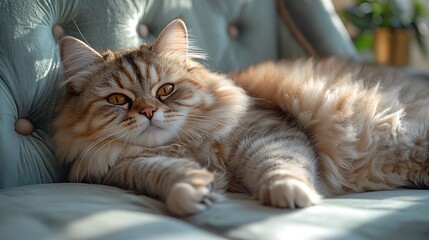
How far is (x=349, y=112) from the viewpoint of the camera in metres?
1.60

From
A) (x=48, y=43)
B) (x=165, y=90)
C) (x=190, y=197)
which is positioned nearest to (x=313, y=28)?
(x=165, y=90)

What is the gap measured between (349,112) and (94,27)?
928 mm

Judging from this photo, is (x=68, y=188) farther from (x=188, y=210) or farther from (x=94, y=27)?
(x=94, y=27)

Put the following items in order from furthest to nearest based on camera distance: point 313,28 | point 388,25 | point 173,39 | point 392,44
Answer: point 392,44 < point 388,25 < point 313,28 < point 173,39

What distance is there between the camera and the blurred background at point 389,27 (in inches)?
120

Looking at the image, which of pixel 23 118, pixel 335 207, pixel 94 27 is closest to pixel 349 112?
pixel 335 207

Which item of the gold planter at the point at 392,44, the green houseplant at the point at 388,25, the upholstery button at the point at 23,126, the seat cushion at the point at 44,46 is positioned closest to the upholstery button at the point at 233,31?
the seat cushion at the point at 44,46

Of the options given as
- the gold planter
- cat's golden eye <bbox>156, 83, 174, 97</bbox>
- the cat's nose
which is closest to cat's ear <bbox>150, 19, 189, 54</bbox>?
cat's golden eye <bbox>156, 83, 174, 97</bbox>

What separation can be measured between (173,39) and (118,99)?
0.29 meters

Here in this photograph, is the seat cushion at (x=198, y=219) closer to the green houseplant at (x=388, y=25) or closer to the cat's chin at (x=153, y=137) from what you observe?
the cat's chin at (x=153, y=137)

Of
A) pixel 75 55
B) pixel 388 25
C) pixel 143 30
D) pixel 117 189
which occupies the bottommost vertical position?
pixel 117 189

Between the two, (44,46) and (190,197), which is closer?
(190,197)

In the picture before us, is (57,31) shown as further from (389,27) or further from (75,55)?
(389,27)

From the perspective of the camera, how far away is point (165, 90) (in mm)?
1462
